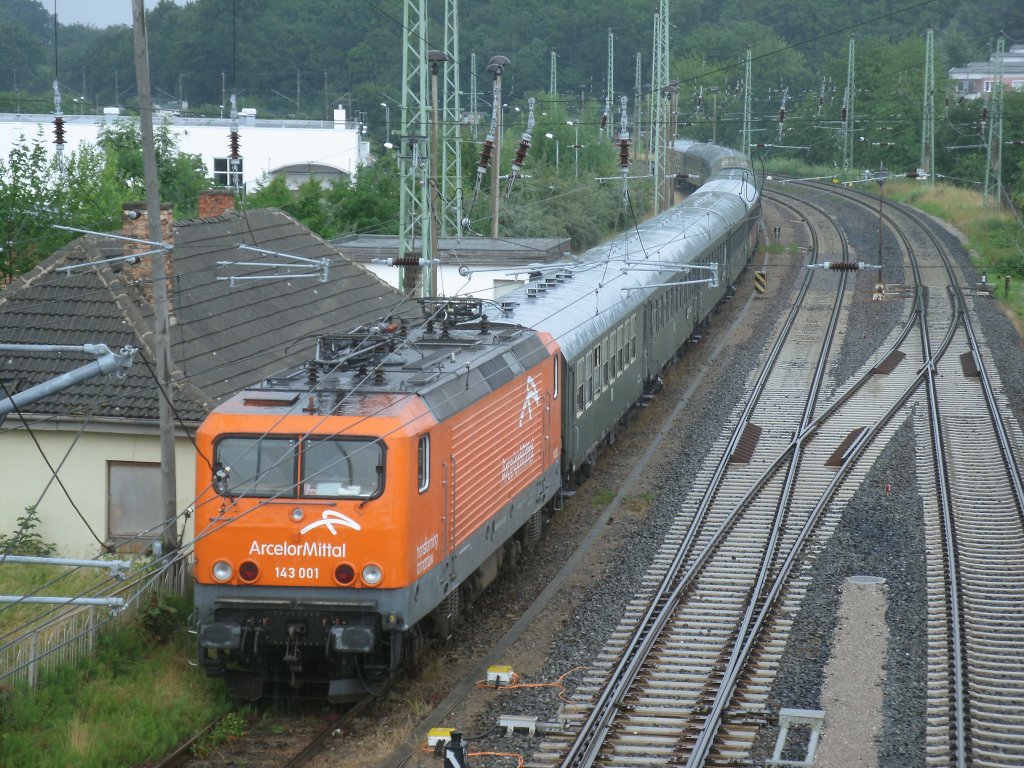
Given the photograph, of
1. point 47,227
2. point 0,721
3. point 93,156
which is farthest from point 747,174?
point 0,721

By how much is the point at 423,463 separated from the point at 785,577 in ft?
21.1

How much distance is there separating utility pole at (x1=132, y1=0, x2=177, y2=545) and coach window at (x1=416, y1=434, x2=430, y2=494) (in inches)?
110

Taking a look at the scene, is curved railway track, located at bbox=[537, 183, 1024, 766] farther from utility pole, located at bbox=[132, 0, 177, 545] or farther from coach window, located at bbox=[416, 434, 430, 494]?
utility pole, located at bbox=[132, 0, 177, 545]

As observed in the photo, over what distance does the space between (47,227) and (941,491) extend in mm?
17176

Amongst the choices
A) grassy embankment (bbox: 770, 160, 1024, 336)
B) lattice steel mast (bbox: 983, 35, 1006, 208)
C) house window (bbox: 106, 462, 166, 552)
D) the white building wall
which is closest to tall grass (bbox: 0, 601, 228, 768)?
house window (bbox: 106, 462, 166, 552)

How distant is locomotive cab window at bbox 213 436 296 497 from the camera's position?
1245cm

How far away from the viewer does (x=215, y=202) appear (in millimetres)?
25688

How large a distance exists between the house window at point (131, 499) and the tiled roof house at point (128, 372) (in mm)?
13

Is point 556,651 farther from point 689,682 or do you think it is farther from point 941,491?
point 941,491

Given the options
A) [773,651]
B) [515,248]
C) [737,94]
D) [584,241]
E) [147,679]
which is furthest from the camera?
[737,94]

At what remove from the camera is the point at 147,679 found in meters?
13.6

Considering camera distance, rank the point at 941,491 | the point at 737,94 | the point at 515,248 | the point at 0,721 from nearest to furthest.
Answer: the point at 0,721, the point at 941,491, the point at 515,248, the point at 737,94

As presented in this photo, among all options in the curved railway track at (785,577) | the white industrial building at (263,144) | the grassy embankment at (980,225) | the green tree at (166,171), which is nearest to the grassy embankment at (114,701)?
the curved railway track at (785,577)

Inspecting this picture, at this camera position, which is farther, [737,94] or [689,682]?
[737,94]
